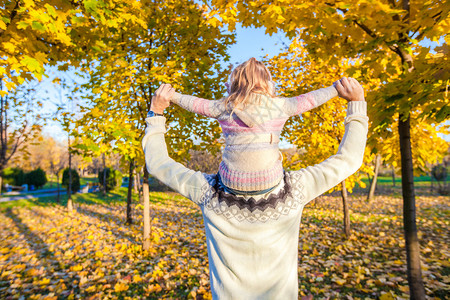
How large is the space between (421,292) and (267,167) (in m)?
3.46

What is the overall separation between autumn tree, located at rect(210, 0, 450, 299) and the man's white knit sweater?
1.72 m

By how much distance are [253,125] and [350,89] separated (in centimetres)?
47

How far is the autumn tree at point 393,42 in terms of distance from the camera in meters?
2.29

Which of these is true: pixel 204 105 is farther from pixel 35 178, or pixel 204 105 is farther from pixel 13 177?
pixel 13 177

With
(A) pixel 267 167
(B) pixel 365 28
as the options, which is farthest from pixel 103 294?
(B) pixel 365 28

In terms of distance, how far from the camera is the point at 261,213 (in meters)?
1.05

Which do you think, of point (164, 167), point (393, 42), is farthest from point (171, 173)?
point (393, 42)

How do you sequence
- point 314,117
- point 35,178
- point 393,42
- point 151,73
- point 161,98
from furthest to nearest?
point 35,178
point 314,117
point 151,73
point 393,42
point 161,98

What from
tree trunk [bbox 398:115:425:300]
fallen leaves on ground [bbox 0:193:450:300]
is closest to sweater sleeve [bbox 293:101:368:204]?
tree trunk [bbox 398:115:425:300]

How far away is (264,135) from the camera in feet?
3.44

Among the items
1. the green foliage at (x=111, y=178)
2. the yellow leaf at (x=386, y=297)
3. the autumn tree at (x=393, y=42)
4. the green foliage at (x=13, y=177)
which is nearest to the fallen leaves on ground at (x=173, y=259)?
the yellow leaf at (x=386, y=297)

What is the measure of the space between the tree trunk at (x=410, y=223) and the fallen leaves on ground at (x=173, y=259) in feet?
1.83

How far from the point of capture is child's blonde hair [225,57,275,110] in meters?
1.04

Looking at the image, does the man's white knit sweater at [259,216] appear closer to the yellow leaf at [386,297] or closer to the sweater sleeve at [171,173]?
the sweater sleeve at [171,173]
